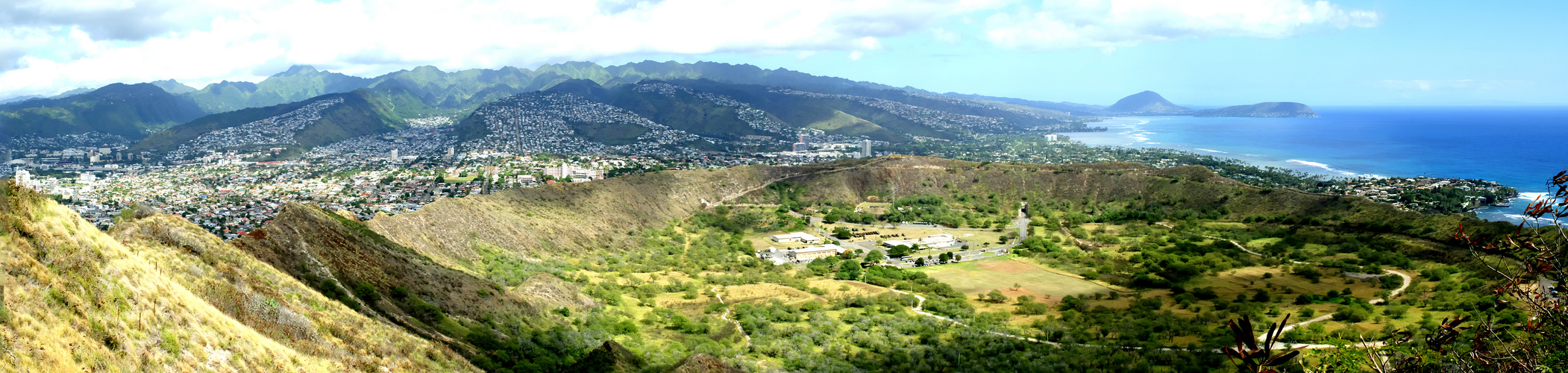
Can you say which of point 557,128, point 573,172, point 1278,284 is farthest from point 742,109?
point 1278,284

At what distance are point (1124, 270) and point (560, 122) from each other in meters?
129

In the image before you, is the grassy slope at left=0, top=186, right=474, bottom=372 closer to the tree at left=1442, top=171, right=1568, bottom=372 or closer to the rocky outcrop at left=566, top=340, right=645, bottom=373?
the rocky outcrop at left=566, top=340, right=645, bottom=373

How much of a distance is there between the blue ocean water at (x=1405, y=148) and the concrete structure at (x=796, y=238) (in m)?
49.5

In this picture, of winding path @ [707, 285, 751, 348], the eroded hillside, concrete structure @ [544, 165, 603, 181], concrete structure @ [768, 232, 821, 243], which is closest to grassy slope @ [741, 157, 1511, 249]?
the eroded hillside

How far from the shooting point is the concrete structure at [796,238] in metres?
53.4

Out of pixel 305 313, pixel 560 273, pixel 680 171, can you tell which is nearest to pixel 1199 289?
pixel 560 273

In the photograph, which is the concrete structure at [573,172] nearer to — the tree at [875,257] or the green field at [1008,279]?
the tree at [875,257]

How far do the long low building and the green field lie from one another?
616 cm

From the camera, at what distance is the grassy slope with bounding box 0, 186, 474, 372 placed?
1033 cm

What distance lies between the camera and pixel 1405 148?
130m

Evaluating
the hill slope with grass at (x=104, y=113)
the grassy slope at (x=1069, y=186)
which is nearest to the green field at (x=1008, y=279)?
the grassy slope at (x=1069, y=186)

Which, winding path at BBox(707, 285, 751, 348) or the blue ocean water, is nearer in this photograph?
winding path at BBox(707, 285, 751, 348)

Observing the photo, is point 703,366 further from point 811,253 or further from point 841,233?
point 841,233

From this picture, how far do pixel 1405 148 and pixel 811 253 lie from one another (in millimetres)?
132022
